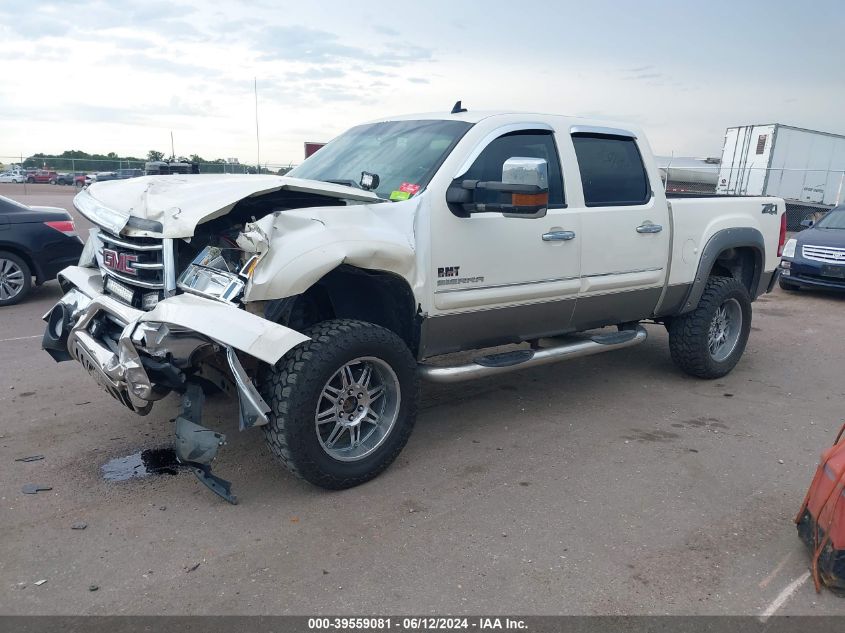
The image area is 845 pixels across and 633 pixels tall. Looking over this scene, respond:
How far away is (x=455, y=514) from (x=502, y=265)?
1582 mm

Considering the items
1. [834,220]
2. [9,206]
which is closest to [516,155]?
[9,206]

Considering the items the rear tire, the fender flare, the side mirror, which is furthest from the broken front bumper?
the rear tire

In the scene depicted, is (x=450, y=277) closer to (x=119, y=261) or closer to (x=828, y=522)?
(x=119, y=261)

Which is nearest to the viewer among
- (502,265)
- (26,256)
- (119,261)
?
(119,261)

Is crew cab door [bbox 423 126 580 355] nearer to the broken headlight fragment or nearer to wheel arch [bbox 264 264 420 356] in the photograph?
wheel arch [bbox 264 264 420 356]

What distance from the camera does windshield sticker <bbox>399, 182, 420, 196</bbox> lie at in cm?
419

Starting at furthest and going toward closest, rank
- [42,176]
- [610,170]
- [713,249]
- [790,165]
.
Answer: [42,176] → [790,165] → [713,249] → [610,170]

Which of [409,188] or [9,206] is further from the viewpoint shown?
[9,206]

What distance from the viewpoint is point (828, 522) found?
10.1 feet

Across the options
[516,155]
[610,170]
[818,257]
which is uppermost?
[516,155]

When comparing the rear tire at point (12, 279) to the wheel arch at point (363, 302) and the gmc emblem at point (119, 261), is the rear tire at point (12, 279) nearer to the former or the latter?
the gmc emblem at point (119, 261)

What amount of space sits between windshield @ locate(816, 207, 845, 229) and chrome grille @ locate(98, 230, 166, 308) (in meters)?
11.1

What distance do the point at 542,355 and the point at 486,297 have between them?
663 millimetres

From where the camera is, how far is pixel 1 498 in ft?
12.3
